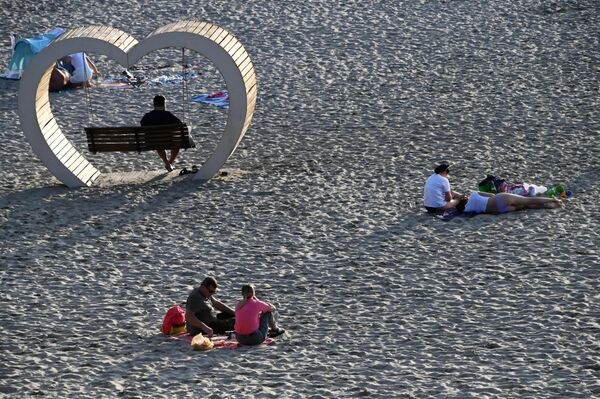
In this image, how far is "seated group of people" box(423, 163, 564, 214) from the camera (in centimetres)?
1694

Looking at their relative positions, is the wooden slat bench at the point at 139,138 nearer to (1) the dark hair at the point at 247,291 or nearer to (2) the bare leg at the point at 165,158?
(2) the bare leg at the point at 165,158

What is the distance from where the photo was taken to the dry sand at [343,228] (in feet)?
43.2

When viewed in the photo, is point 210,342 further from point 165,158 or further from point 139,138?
point 165,158

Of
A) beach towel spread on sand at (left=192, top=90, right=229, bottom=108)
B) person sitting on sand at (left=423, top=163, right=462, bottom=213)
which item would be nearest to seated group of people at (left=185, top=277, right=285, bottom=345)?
person sitting on sand at (left=423, top=163, right=462, bottom=213)

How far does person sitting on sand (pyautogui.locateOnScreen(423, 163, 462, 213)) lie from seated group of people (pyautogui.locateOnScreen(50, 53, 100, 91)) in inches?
272

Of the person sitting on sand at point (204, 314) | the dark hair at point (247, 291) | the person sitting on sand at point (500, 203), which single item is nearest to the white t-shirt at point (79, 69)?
the person sitting on sand at point (500, 203)

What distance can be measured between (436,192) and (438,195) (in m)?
0.04

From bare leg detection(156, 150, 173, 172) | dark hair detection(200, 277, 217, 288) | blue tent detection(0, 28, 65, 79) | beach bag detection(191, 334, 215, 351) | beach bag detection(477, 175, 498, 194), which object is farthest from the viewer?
blue tent detection(0, 28, 65, 79)

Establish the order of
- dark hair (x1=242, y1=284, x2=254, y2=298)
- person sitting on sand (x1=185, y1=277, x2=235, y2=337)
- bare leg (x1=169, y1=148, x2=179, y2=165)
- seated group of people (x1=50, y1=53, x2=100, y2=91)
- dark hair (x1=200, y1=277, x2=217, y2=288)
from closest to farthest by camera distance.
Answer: dark hair (x1=242, y1=284, x2=254, y2=298) → person sitting on sand (x1=185, y1=277, x2=235, y2=337) → dark hair (x1=200, y1=277, x2=217, y2=288) → bare leg (x1=169, y1=148, x2=179, y2=165) → seated group of people (x1=50, y1=53, x2=100, y2=91)

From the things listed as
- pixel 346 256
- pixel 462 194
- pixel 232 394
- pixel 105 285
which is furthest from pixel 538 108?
pixel 232 394

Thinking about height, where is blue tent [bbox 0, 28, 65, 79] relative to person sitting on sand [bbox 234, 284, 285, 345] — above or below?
above

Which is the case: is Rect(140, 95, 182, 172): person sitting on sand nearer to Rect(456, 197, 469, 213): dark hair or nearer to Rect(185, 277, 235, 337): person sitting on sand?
Rect(456, 197, 469, 213): dark hair

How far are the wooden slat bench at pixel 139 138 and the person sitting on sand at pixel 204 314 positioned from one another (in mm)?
4403

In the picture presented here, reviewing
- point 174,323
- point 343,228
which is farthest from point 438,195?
point 174,323
